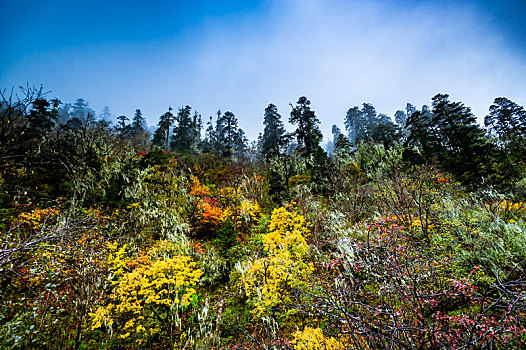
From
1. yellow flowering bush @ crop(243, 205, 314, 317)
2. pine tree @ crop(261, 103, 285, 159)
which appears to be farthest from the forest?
pine tree @ crop(261, 103, 285, 159)

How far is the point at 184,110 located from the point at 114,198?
24985 mm

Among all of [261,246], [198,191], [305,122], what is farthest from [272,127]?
Result: [261,246]

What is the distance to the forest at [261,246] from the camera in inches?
115

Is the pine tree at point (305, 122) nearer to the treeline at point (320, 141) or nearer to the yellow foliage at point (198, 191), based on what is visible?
the treeline at point (320, 141)

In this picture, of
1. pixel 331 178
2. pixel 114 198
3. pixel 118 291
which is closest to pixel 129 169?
pixel 114 198

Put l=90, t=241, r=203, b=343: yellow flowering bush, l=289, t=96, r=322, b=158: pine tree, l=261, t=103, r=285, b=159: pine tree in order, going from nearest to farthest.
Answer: l=90, t=241, r=203, b=343: yellow flowering bush
l=289, t=96, r=322, b=158: pine tree
l=261, t=103, r=285, b=159: pine tree

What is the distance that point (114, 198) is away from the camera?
33.7 ft

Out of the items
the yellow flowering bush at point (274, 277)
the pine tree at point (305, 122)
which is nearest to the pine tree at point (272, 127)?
the pine tree at point (305, 122)

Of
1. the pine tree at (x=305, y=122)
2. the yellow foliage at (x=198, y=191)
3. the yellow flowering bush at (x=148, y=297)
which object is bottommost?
the yellow flowering bush at (x=148, y=297)

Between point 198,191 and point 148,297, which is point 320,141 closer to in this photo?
point 198,191

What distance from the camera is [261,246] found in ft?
28.1

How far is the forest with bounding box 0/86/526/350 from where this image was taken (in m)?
2.92

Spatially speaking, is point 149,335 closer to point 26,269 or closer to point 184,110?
point 26,269

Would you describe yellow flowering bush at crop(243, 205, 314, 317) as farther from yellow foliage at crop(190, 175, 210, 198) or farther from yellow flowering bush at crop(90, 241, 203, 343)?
yellow foliage at crop(190, 175, 210, 198)
